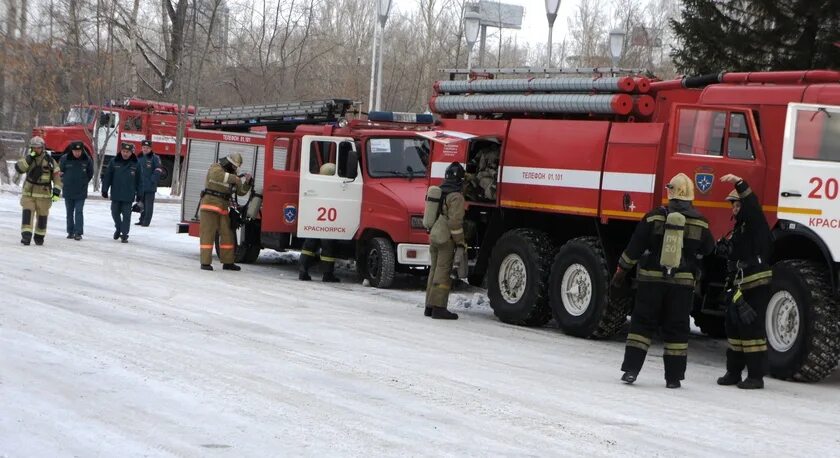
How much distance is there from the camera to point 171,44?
42.2 metres

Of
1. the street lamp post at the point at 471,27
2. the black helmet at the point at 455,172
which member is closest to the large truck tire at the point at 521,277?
the black helmet at the point at 455,172

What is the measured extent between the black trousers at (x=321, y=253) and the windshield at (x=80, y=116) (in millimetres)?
22508

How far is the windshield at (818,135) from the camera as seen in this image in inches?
448

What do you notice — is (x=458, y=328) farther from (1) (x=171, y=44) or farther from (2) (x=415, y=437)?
(1) (x=171, y=44)

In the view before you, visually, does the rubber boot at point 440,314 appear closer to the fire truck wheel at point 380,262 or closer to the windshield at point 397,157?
the fire truck wheel at point 380,262

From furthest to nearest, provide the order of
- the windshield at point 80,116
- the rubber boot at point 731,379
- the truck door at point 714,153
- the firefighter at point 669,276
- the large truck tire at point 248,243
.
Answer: the windshield at point 80,116 → the large truck tire at point 248,243 → the truck door at point 714,153 → the rubber boot at point 731,379 → the firefighter at point 669,276

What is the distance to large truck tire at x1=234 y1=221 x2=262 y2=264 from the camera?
20219 millimetres

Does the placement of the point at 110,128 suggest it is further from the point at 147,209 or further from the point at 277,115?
the point at 277,115

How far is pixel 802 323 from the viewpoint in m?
11.1

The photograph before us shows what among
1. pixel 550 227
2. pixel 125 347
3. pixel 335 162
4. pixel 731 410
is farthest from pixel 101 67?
pixel 731 410

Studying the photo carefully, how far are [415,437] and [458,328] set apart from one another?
6.13m

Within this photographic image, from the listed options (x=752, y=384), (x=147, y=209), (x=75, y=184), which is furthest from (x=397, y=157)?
(x=147, y=209)

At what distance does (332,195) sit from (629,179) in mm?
6035

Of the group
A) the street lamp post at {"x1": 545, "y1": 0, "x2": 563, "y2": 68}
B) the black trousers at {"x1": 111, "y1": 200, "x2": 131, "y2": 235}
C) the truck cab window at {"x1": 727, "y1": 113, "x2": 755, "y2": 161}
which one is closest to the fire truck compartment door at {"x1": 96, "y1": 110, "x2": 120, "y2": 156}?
the black trousers at {"x1": 111, "y1": 200, "x2": 131, "y2": 235}
